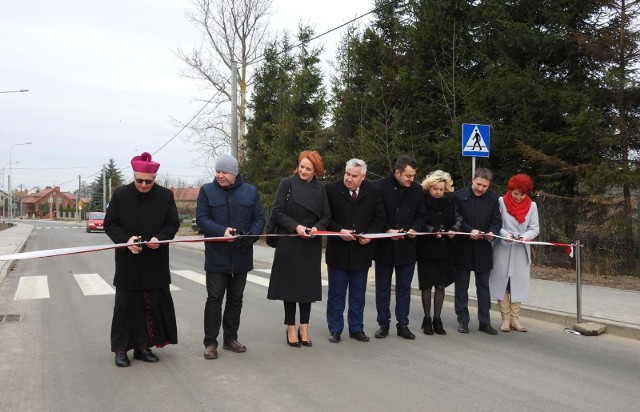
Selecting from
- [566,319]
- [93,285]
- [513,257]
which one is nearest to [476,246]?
[513,257]

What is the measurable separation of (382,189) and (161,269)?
109 inches

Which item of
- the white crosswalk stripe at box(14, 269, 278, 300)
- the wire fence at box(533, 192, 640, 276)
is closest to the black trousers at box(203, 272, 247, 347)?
the white crosswalk stripe at box(14, 269, 278, 300)

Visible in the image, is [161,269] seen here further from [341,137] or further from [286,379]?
[341,137]

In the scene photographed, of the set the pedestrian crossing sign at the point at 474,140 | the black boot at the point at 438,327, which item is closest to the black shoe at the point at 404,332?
the black boot at the point at 438,327

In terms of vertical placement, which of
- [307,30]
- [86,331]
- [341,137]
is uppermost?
[307,30]

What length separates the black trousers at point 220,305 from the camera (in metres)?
5.88

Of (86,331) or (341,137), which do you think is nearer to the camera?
(86,331)

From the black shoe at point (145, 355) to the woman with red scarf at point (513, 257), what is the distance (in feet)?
13.7

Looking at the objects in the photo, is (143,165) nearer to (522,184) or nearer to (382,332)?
(382,332)

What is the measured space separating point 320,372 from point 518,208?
3.54 metres

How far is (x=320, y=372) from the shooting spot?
531 cm

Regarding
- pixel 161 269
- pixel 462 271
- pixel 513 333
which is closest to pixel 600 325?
pixel 513 333

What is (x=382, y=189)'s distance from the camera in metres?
6.93

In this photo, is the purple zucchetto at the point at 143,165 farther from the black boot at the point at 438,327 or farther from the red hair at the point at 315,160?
the black boot at the point at 438,327
